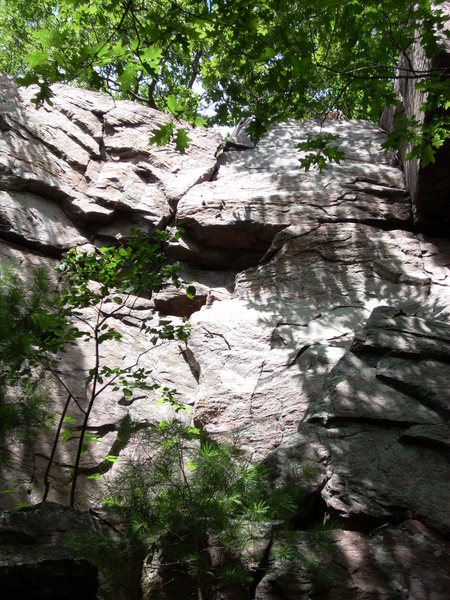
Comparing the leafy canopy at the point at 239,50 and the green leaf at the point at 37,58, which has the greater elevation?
the leafy canopy at the point at 239,50

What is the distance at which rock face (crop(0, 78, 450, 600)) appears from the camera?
4.04m

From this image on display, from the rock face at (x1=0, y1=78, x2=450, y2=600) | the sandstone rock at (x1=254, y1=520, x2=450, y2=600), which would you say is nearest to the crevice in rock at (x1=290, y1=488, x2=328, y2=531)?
the rock face at (x1=0, y1=78, x2=450, y2=600)

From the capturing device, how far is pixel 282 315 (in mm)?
7508

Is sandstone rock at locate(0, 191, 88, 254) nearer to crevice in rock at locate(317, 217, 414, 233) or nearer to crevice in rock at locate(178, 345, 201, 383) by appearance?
crevice in rock at locate(178, 345, 201, 383)

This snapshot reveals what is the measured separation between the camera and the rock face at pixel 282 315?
4.04 meters

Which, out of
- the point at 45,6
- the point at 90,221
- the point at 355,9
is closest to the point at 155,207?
the point at 90,221

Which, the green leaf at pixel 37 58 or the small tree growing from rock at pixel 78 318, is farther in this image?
the small tree growing from rock at pixel 78 318

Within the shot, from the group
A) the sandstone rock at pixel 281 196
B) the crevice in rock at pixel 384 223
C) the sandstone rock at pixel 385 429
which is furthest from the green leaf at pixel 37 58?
the crevice in rock at pixel 384 223

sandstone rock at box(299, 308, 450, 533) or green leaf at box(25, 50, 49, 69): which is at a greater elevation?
green leaf at box(25, 50, 49, 69)

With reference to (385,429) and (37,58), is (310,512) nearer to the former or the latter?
(385,429)

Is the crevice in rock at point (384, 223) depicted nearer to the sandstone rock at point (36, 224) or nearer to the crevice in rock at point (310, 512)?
the sandstone rock at point (36, 224)

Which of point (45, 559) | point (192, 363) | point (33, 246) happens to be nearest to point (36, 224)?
point (33, 246)

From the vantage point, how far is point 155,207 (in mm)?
9227

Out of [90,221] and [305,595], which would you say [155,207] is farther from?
→ [305,595]
